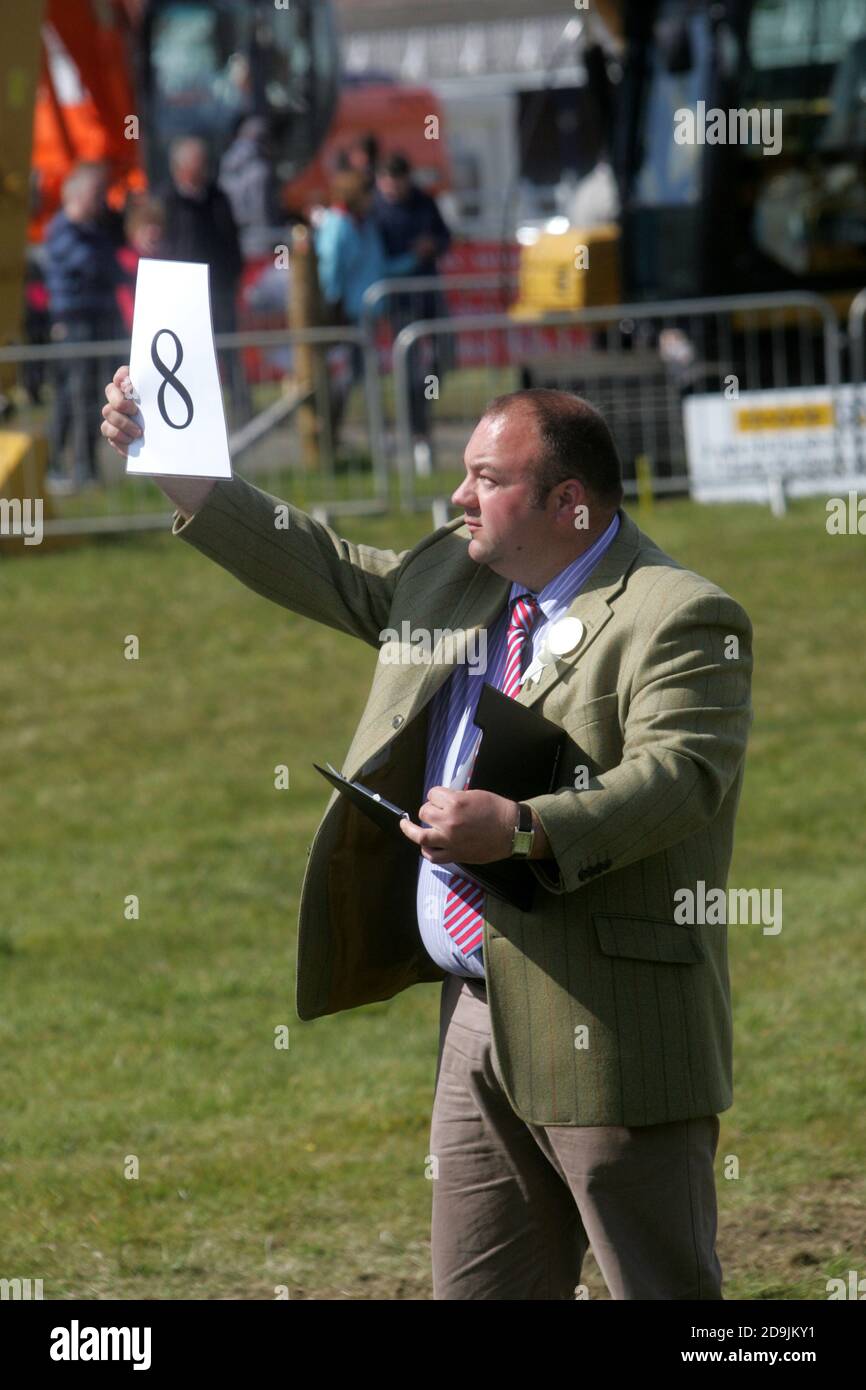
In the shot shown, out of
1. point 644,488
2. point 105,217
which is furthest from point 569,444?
point 105,217

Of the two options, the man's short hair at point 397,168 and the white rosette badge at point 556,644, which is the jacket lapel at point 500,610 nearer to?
the white rosette badge at point 556,644

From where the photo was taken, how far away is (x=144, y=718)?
10.6 m

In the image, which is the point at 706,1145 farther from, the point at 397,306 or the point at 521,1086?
the point at 397,306

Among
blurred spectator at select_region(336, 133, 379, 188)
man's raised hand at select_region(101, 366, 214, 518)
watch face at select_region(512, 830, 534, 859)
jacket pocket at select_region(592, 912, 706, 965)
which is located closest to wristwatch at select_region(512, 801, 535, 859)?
watch face at select_region(512, 830, 534, 859)

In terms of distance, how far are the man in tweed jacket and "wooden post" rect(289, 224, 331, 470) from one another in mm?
10380

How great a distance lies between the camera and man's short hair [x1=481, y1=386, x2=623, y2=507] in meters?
3.55

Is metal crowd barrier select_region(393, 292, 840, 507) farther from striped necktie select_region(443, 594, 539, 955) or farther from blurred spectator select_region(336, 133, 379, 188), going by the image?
striped necktie select_region(443, 594, 539, 955)

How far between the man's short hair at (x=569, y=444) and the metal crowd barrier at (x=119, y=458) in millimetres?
9638

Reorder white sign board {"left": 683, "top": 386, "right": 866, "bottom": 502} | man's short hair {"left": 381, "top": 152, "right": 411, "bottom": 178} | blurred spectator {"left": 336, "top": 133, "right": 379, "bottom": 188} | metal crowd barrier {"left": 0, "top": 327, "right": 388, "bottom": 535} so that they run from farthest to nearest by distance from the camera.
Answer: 1. man's short hair {"left": 381, "top": 152, "right": 411, "bottom": 178}
2. blurred spectator {"left": 336, "top": 133, "right": 379, "bottom": 188}
3. metal crowd barrier {"left": 0, "top": 327, "right": 388, "bottom": 535}
4. white sign board {"left": 683, "top": 386, "right": 866, "bottom": 502}

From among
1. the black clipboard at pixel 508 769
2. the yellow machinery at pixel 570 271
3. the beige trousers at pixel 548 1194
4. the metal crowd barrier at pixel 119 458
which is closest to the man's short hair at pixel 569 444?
the black clipboard at pixel 508 769

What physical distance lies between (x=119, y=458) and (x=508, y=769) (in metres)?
11.2

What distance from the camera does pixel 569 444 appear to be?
355 centimetres

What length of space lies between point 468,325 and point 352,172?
4.21m

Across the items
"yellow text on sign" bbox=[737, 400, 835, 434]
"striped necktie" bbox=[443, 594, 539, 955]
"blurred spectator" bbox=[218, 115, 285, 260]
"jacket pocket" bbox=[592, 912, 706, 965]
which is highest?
"blurred spectator" bbox=[218, 115, 285, 260]
